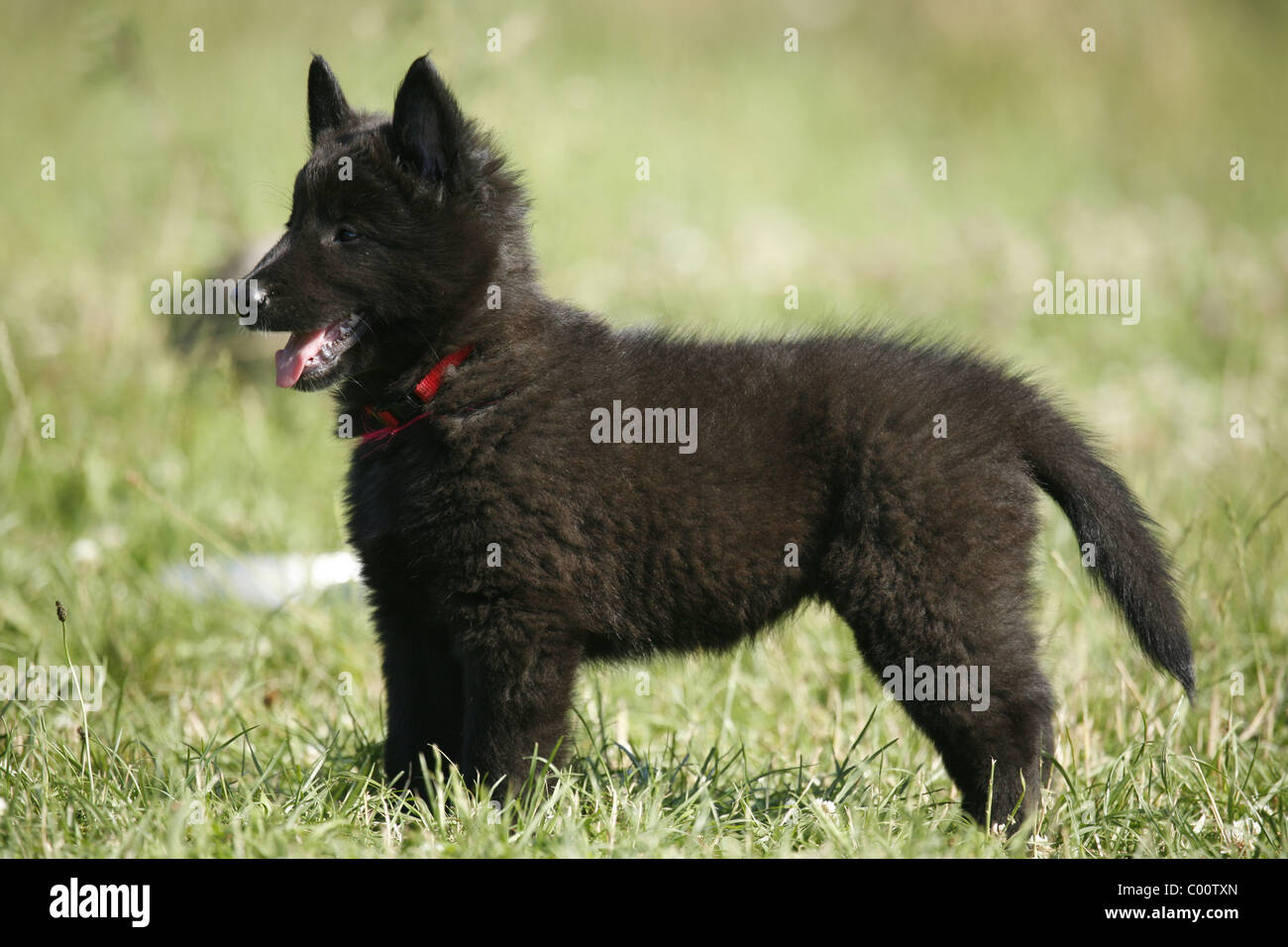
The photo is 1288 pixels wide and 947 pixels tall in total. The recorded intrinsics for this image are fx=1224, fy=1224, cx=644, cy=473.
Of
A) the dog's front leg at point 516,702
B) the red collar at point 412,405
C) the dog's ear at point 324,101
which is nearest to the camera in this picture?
the dog's front leg at point 516,702

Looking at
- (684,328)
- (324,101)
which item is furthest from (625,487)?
(324,101)

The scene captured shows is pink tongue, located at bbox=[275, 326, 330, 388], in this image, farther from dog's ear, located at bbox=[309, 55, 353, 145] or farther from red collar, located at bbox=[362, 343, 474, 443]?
dog's ear, located at bbox=[309, 55, 353, 145]

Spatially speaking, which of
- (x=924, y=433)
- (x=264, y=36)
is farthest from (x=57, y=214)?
(x=924, y=433)

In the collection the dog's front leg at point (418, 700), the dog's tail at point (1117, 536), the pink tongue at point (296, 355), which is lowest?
the dog's front leg at point (418, 700)

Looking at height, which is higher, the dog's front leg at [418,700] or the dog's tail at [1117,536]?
the dog's tail at [1117,536]

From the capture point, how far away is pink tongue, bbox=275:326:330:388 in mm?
2578

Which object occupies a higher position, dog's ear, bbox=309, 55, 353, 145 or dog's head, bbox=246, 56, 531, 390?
dog's ear, bbox=309, 55, 353, 145

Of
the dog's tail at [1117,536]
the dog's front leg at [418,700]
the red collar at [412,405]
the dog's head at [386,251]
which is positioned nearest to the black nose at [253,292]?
the dog's head at [386,251]

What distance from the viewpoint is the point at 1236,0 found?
450 inches

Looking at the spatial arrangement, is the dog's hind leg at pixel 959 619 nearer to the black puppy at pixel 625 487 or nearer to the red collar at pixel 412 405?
the black puppy at pixel 625 487

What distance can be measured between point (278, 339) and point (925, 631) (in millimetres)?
3609

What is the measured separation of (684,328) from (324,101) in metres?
1.03

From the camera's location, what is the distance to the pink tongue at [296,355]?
258cm

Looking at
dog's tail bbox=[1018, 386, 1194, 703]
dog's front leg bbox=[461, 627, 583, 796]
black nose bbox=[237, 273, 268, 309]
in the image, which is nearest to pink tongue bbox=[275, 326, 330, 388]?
black nose bbox=[237, 273, 268, 309]
